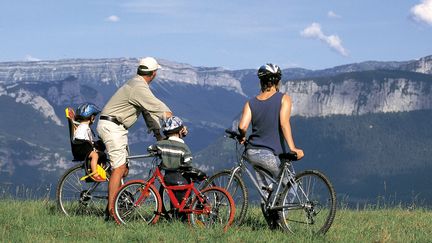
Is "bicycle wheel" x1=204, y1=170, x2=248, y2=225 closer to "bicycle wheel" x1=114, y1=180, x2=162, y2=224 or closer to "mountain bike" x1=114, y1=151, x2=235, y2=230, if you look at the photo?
"mountain bike" x1=114, y1=151, x2=235, y2=230

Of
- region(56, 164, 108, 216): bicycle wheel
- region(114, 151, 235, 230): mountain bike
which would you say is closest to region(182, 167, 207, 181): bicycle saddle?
region(114, 151, 235, 230): mountain bike

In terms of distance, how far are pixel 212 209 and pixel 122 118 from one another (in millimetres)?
2046

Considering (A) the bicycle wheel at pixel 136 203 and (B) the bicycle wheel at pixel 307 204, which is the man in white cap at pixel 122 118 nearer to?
(A) the bicycle wheel at pixel 136 203

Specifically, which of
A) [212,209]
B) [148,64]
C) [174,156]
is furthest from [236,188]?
[148,64]

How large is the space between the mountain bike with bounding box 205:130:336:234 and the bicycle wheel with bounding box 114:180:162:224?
107cm

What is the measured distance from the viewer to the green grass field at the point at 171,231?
27.9ft

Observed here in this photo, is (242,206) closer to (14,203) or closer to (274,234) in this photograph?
(274,234)

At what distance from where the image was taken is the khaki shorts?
1034 cm

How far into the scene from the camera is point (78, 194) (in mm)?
11336

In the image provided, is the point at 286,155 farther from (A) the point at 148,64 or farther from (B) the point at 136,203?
(A) the point at 148,64

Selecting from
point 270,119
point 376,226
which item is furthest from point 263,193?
point 376,226

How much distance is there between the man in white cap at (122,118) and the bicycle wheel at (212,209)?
1.32 m

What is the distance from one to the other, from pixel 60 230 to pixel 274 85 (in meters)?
3.40

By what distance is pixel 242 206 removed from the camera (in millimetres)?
9242
